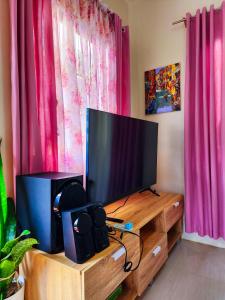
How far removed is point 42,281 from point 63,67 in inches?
50.5

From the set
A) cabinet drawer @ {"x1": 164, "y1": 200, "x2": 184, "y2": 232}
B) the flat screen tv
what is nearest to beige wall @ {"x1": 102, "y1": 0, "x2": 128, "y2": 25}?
the flat screen tv

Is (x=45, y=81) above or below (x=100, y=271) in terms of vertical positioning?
above

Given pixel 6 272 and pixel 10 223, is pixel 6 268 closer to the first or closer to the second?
pixel 6 272

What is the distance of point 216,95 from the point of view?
1.91m

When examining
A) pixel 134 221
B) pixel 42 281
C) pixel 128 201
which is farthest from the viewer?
pixel 128 201

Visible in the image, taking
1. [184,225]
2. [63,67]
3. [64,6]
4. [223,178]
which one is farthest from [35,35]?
[184,225]

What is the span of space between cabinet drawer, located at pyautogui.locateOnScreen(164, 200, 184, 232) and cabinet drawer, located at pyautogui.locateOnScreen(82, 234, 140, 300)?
2.10 ft

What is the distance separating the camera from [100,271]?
3.18 feet

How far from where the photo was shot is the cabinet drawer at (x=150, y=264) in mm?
1335

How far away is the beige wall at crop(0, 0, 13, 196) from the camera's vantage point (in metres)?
1.16

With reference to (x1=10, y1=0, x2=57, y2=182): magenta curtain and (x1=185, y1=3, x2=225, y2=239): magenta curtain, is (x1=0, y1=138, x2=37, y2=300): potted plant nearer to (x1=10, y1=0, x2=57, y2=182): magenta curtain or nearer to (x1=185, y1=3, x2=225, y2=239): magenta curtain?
(x1=10, y1=0, x2=57, y2=182): magenta curtain

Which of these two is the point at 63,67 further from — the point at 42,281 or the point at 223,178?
the point at 223,178

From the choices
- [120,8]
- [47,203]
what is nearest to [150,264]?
[47,203]

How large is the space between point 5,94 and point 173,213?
5.29 ft
